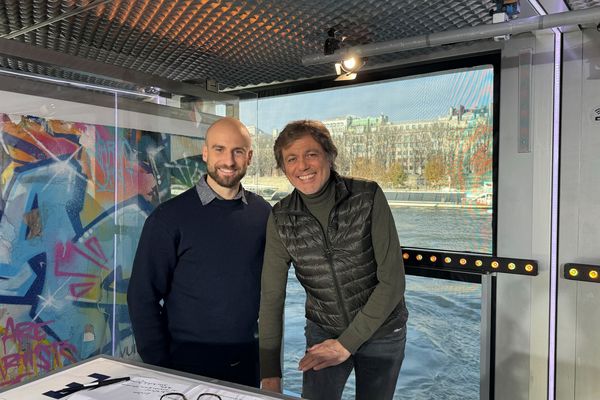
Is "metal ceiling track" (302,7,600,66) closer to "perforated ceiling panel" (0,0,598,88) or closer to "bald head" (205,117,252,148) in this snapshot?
"perforated ceiling panel" (0,0,598,88)

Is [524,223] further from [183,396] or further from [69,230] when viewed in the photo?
[69,230]

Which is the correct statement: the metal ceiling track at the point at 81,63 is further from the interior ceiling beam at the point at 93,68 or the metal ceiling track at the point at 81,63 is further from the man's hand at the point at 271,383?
the man's hand at the point at 271,383

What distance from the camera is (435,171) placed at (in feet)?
10.5

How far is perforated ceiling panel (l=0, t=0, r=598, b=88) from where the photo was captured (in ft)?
7.47

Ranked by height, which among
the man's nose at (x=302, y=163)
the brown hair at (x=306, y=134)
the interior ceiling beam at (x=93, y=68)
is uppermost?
the interior ceiling beam at (x=93, y=68)

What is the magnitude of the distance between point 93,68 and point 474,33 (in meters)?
1.91

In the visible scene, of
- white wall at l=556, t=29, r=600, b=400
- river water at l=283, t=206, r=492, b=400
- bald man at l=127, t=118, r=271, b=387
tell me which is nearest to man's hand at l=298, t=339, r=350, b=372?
bald man at l=127, t=118, r=271, b=387

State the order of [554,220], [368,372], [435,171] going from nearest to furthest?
[368,372] → [554,220] → [435,171]

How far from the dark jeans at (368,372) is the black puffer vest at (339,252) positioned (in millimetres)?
72

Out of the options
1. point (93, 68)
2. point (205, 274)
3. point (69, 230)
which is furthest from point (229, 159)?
point (69, 230)

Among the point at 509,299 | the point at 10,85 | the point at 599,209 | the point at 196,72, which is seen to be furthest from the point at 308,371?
the point at 196,72

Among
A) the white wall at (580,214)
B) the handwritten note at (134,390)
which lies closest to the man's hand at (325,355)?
the handwritten note at (134,390)

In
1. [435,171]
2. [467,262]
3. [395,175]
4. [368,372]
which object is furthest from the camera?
[395,175]

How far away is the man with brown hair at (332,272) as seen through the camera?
206 centimetres
